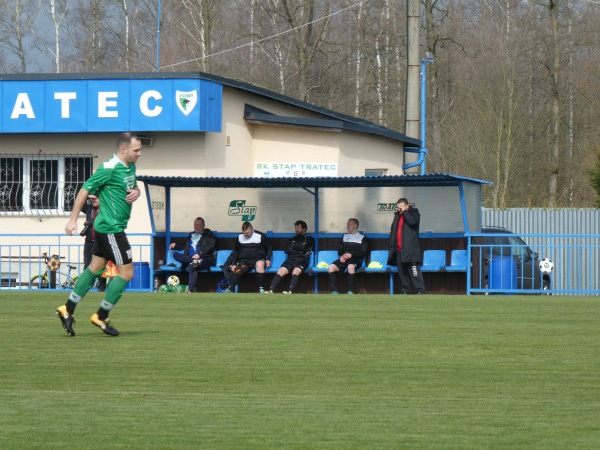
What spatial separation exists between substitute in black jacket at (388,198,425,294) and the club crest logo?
5.85 metres

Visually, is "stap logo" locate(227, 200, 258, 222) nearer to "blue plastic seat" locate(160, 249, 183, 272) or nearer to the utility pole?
"blue plastic seat" locate(160, 249, 183, 272)

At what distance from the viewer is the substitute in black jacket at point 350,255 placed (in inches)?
879

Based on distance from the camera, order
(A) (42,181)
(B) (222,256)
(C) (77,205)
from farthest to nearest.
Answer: (A) (42,181), (B) (222,256), (C) (77,205)

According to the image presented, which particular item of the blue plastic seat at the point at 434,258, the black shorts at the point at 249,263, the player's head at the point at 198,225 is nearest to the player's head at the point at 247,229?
A: the black shorts at the point at 249,263

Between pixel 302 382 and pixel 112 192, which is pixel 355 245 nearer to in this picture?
pixel 112 192

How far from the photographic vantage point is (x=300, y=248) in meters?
22.6

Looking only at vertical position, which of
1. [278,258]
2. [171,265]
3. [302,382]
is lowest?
[302,382]

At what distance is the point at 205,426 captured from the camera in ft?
22.3

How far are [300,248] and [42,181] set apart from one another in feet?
24.4

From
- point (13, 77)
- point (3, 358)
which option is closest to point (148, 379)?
point (3, 358)

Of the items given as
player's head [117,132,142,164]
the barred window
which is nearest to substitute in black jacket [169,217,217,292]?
the barred window

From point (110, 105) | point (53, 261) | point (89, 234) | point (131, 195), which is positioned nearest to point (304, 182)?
point (89, 234)

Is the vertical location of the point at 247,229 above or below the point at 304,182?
below

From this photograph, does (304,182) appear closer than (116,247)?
No
